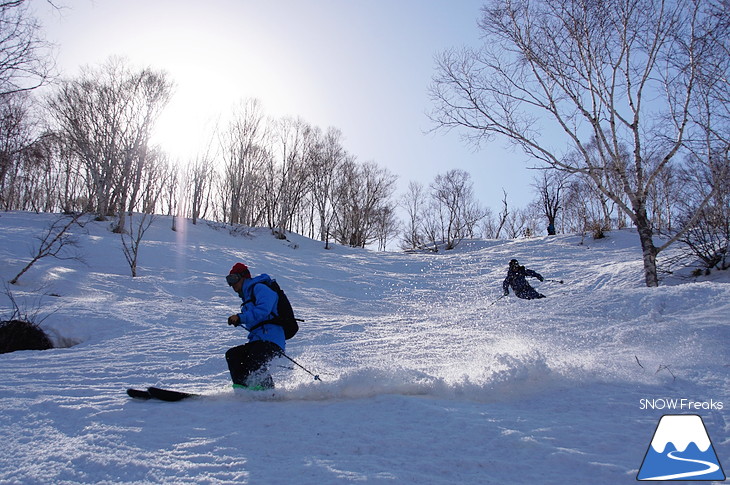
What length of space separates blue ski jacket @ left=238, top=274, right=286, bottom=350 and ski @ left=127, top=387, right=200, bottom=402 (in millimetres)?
835

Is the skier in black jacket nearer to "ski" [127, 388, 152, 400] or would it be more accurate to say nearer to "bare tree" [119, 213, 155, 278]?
"ski" [127, 388, 152, 400]

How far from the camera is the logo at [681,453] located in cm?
223

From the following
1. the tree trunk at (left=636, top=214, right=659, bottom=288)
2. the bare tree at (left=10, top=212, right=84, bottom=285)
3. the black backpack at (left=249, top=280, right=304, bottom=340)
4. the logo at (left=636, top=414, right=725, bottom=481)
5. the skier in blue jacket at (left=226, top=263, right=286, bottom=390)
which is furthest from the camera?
the bare tree at (left=10, top=212, right=84, bottom=285)

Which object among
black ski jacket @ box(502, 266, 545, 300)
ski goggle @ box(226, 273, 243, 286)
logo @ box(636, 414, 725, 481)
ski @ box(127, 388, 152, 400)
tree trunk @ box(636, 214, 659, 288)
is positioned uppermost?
tree trunk @ box(636, 214, 659, 288)

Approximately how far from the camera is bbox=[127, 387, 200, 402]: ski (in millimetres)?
3699

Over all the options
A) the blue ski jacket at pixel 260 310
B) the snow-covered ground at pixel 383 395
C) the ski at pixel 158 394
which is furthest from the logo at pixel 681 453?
the ski at pixel 158 394

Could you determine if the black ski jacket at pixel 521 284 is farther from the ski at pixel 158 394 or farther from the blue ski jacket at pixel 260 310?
the ski at pixel 158 394

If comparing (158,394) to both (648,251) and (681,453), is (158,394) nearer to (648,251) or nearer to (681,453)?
(681,453)

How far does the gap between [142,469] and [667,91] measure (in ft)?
41.1

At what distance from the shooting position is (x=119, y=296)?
1233cm

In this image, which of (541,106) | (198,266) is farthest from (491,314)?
(198,266)

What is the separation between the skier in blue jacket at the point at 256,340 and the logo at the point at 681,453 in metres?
3.05

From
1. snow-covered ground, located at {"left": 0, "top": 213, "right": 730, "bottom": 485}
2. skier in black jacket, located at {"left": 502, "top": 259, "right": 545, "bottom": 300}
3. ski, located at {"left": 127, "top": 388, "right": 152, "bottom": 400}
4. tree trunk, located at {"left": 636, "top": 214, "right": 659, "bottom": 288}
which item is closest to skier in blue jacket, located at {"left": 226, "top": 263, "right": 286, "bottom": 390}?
snow-covered ground, located at {"left": 0, "top": 213, "right": 730, "bottom": 485}

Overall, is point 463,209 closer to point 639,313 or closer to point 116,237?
point 116,237
